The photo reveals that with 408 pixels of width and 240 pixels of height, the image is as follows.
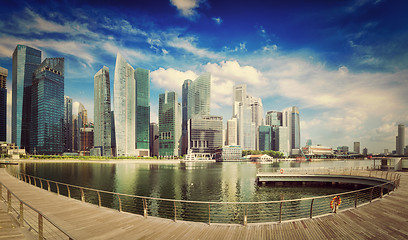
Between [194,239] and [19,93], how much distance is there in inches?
10414

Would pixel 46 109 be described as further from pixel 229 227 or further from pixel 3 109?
pixel 229 227

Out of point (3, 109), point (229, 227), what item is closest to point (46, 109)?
point (3, 109)

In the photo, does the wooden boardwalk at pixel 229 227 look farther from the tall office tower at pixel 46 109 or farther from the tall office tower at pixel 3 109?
the tall office tower at pixel 3 109

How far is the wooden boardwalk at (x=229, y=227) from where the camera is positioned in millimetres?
9133

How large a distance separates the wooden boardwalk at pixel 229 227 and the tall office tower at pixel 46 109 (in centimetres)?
21920

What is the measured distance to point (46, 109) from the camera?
608 ft

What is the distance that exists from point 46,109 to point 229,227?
227989mm

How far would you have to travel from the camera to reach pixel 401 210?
13.8 m

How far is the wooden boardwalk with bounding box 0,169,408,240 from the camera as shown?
9133 millimetres

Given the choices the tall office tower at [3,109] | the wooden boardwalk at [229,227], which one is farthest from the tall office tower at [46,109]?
the wooden boardwalk at [229,227]

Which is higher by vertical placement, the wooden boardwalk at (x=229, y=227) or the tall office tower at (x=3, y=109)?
the tall office tower at (x=3, y=109)

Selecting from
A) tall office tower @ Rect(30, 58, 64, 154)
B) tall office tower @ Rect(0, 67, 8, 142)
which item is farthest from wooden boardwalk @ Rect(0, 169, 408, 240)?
tall office tower @ Rect(0, 67, 8, 142)

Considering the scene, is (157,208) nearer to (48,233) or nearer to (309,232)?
(48,233)

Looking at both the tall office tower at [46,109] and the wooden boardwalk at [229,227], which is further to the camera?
the tall office tower at [46,109]
